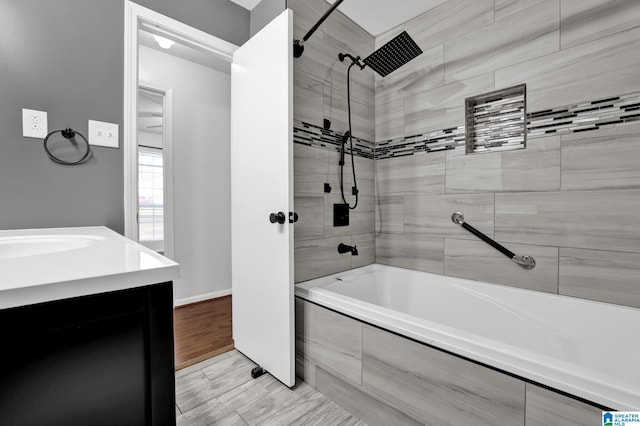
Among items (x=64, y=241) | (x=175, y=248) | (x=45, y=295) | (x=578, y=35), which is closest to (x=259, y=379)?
(x=64, y=241)

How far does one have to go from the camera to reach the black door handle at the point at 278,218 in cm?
155

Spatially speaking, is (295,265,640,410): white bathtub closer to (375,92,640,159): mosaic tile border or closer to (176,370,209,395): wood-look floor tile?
(176,370,209,395): wood-look floor tile

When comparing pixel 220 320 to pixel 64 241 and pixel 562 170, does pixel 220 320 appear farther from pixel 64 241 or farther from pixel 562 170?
pixel 562 170

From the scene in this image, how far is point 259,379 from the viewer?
1.67m

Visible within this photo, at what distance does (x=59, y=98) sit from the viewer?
135 cm

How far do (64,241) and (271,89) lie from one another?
4.01ft

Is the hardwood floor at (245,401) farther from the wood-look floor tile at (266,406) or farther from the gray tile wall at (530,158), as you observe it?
the gray tile wall at (530,158)

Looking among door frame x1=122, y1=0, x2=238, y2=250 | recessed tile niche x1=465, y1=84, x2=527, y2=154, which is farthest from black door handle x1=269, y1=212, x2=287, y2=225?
recessed tile niche x1=465, y1=84, x2=527, y2=154

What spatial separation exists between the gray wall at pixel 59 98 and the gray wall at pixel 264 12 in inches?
28.7

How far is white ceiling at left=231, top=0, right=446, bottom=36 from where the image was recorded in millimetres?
1988

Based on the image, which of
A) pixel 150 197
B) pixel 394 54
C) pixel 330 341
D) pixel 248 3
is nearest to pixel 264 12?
pixel 248 3

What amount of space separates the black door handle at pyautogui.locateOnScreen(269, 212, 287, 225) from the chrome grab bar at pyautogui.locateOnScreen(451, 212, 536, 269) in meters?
1.20

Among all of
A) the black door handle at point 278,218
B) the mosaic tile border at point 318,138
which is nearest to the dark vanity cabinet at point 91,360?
the black door handle at point 278,218
